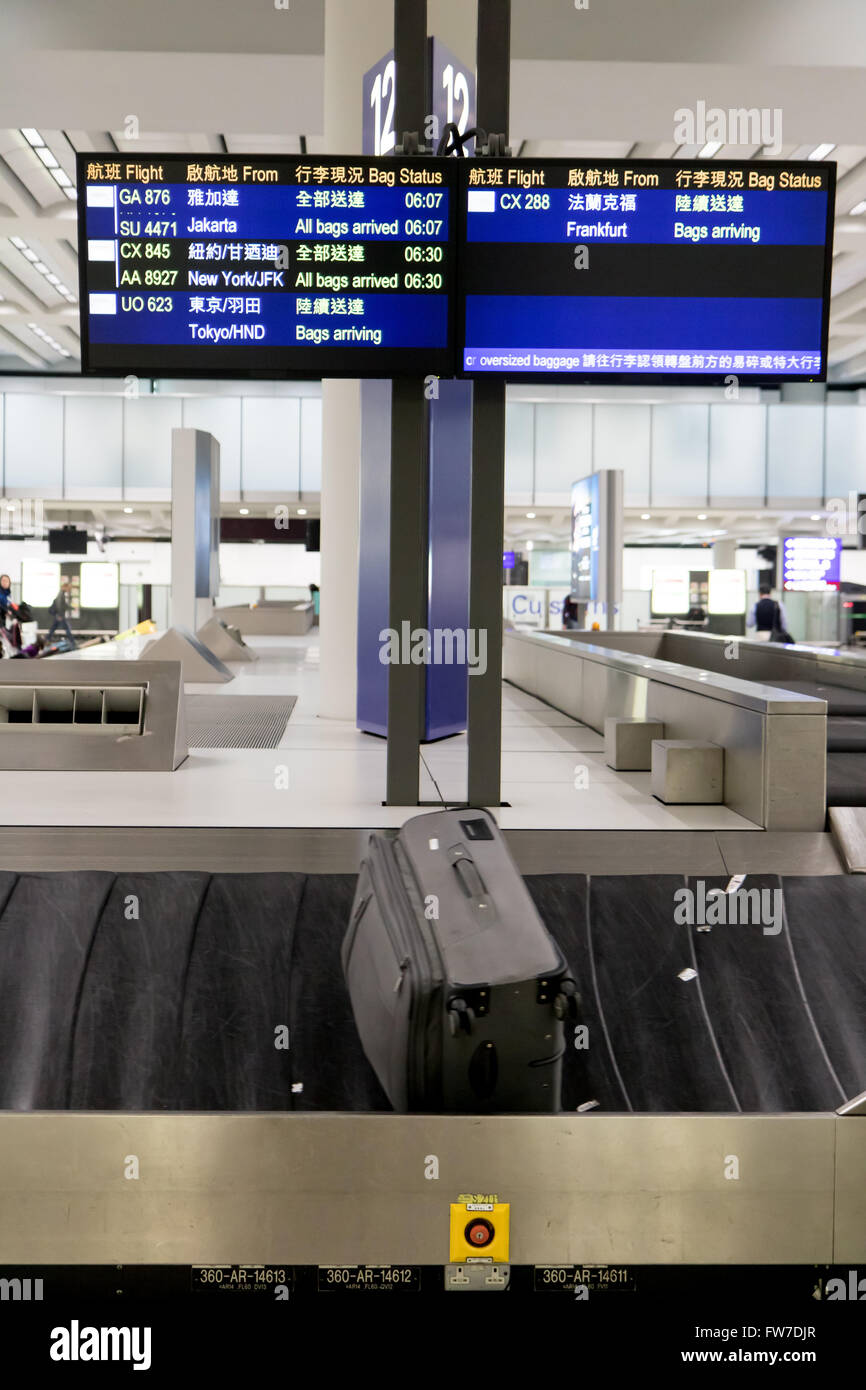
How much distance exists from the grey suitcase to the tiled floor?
103 cm

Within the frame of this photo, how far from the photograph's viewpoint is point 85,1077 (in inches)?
135

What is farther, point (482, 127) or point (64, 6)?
point (64, 6)

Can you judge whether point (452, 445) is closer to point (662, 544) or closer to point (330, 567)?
point (330, 567)

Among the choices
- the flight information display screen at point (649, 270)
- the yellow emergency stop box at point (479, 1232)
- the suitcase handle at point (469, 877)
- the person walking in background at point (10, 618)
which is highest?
the flight information display screen at point (649, 270)

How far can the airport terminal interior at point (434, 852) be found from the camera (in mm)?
2514

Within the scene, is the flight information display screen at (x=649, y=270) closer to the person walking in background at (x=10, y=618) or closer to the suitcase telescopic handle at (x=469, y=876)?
the suitcase telescopic handle at (x=469, y=876)

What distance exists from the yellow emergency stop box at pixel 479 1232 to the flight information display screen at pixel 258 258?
9.94 feet

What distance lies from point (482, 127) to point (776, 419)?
967 inches

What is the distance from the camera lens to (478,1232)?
8.21 feet

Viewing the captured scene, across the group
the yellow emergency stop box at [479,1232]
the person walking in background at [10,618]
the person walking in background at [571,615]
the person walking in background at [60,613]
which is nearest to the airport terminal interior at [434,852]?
the yellow emergency stop box at [479,1232]

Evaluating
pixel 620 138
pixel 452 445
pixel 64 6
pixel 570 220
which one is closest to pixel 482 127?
pixel 570 220

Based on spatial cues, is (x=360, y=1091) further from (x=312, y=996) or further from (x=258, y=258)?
(x=258, y=258)

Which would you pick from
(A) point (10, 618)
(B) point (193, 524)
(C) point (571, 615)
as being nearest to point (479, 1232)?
(B) point (193, 524)

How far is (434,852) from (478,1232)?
1.09 metres
